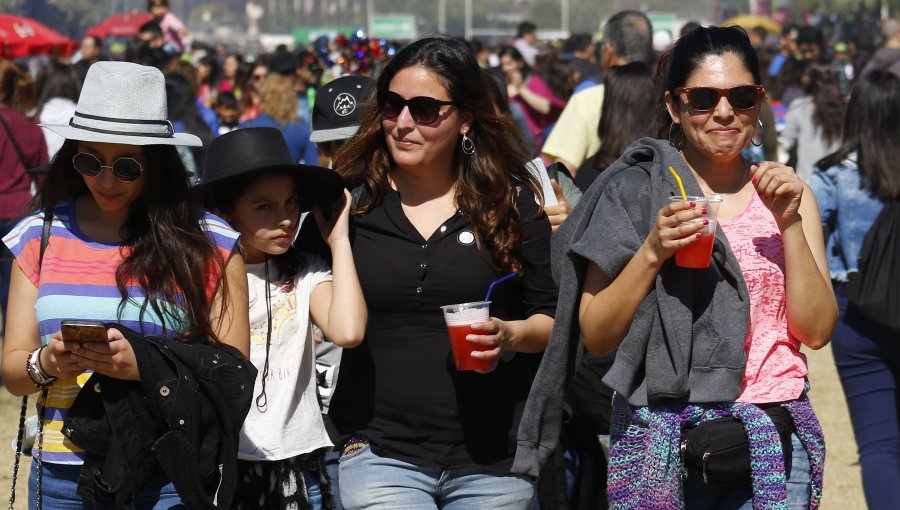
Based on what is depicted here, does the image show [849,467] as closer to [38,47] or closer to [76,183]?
[76,183]

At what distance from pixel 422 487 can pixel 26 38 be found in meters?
15.5

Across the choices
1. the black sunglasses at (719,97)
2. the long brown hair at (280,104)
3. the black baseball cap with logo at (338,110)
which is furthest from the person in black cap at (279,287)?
the long brown hair at (280,104)

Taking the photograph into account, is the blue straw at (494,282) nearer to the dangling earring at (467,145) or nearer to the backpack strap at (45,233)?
the dangling earring at (467,145)

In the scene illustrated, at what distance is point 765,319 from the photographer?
3404 millimetres

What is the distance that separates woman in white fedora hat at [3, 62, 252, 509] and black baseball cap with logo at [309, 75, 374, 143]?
A: 1696mm

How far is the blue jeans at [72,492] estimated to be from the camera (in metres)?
3.26

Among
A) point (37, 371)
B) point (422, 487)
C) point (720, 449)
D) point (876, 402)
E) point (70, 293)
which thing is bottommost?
point (876, 402)

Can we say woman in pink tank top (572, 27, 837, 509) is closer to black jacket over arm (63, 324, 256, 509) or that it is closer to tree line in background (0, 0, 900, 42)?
black jacket over arm (63, 324, 256, 509)

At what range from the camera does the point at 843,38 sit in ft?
106

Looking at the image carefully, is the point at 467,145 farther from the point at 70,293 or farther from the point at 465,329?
the point at 70,293

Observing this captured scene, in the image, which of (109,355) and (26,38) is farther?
(26,38)

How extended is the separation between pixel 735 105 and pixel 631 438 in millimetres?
956

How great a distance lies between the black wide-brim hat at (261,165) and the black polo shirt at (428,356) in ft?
0.47

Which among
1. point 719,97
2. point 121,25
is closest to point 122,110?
point 719,97
